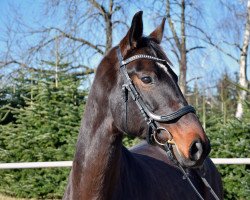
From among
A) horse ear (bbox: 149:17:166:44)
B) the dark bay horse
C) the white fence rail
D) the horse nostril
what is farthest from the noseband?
the white fence rail

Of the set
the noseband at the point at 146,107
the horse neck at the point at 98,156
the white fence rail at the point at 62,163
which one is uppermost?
the noseband at the point at 146,107

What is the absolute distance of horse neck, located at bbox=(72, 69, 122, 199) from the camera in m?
2.61

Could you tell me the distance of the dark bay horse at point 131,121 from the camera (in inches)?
90.2

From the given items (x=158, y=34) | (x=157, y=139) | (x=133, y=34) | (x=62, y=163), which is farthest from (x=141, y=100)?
(x=62, y=163)

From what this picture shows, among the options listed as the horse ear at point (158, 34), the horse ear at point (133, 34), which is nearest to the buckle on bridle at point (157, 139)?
the horse ear at point (133, 34)

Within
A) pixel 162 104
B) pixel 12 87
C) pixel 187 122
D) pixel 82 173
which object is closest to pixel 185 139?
pixel 187 122

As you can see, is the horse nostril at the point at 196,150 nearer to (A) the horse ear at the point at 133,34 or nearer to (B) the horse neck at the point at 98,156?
(B) the horse neck at the point at 98,156

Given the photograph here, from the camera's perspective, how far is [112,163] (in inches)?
103

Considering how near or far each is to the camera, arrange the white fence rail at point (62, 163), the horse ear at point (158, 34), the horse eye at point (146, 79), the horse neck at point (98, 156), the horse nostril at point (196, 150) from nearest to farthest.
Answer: the horse nostril at point (196, 150) < the horse eye at point (146, 79) < the horse neck at point (98, 156) < the horse ear at point (158, 34) < the white fence rail at point (62, 163)

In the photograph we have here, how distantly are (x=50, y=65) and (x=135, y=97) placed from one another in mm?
8919

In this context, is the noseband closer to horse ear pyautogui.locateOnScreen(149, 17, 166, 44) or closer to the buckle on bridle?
the buckle on bridle

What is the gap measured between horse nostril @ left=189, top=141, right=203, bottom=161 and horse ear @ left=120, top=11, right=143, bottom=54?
73 cm

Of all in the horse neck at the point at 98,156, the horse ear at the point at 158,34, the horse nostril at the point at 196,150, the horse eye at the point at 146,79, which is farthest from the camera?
the horse ear at the point at 158,34

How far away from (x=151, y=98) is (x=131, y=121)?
0.63 feet
